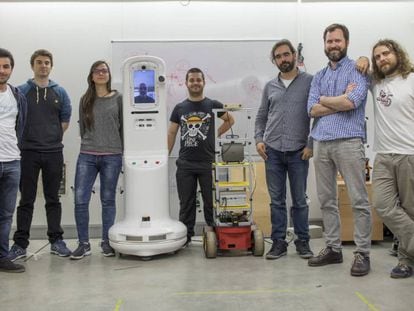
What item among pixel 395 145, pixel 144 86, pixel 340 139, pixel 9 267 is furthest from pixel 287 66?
pixel 9 267

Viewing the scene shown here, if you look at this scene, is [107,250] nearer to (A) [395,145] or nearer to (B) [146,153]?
(B) [146,153]

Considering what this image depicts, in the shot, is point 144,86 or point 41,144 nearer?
point 41,144

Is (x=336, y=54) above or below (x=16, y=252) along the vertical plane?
above

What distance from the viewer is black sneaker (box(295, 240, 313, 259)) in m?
3.61

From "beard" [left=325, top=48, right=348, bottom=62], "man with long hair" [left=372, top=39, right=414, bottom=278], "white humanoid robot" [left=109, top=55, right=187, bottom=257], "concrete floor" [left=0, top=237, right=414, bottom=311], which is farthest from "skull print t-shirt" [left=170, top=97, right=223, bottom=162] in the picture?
"man with long hair" [left=372, top=39, right=414, bottom=278]

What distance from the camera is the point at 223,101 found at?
4.85 meters

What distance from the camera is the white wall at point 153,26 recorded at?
188 inches

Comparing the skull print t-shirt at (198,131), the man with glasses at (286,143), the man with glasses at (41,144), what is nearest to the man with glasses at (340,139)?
the man with glasses at (286,143)

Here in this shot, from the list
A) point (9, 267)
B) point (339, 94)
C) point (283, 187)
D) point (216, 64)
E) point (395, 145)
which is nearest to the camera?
point (395, 145)

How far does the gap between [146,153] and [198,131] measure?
50cm

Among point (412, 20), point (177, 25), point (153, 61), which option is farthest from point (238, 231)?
point (412, 20)

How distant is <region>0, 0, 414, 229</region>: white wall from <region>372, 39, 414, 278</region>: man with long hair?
6.25 feet

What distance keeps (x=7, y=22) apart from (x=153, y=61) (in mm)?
1866

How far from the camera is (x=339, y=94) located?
3217 millimetres
